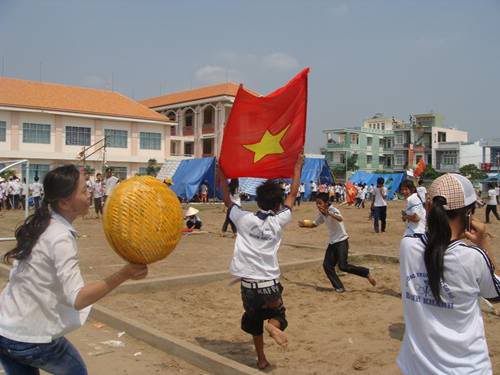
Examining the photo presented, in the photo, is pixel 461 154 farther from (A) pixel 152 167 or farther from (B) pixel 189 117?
(A) pixel 152 167

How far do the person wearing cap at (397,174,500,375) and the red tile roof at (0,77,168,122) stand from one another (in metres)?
38.1

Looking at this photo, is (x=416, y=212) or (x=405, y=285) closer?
(x=405, y=285)

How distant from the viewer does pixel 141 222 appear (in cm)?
240

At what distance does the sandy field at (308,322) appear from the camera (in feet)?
16.1

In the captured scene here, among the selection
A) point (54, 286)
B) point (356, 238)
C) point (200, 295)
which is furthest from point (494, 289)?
point (356, 238)

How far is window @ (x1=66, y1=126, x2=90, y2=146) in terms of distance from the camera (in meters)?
39.2

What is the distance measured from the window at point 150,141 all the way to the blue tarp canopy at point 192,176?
11652mm

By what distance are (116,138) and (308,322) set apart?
37.4m

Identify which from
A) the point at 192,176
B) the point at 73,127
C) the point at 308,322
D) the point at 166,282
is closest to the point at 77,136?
the point at 73,127

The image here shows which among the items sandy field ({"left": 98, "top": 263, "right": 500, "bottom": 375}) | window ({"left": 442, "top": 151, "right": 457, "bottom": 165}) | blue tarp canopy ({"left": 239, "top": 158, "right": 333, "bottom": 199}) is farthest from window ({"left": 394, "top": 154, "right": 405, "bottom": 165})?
sandy field ({"left": 98, "top": 263, "right": 500, "bottom": 375})

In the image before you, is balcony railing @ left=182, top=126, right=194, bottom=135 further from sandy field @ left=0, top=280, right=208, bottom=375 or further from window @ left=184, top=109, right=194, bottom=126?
sandy field @ left=0, top=280, right=208, bottom=375

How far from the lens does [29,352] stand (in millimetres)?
2562

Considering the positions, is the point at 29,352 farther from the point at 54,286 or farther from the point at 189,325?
the point at 189,325

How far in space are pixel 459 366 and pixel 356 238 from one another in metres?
13.2
